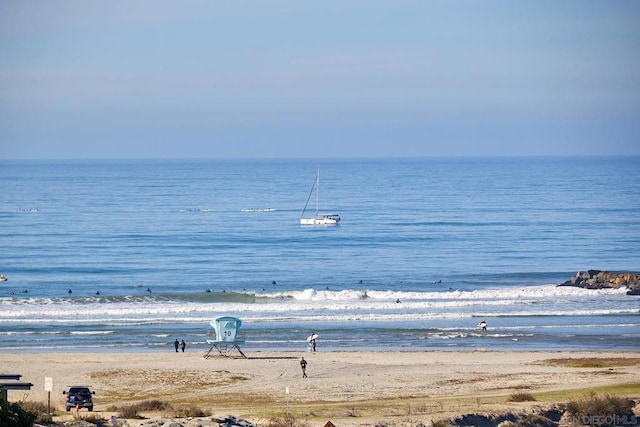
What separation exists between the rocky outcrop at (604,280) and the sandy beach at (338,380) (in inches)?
714

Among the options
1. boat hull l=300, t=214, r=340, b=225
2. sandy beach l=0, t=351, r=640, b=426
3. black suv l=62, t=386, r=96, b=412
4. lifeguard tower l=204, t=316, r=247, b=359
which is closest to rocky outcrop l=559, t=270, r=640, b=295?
sandy beach l=0, t=351, r=640, b=426

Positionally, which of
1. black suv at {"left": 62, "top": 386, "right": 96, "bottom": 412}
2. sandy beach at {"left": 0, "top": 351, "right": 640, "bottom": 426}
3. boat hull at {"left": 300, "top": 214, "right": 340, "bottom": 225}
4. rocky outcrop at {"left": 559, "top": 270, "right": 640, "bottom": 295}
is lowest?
sandy beach at {"left": 0, "top": 351, "right": 640, "bottom": 426}

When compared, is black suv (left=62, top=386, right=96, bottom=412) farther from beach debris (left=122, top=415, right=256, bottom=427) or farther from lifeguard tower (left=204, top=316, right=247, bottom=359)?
lifeguard tower (left=204, top=316, right=247, bottom=359)

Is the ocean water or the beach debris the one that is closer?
the beach debris

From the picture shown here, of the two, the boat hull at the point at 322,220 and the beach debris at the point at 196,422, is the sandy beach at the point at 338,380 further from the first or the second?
the boat hull at the point at 322,220

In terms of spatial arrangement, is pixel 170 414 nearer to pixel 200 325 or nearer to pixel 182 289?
pixel 200 325

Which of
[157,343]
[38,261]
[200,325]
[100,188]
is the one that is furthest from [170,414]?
[100,188]

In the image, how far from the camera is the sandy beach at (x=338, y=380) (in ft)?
89.0

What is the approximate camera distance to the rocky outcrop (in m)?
56.4

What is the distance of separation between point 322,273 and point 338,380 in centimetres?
3065

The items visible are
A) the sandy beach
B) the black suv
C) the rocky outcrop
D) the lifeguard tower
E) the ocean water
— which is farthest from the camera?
the rocky outcrop

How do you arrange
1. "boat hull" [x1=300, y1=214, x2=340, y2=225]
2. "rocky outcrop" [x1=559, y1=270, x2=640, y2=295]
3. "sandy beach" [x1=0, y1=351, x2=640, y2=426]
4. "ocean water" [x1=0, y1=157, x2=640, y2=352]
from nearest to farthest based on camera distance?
"sandy beach" [x1=0, y1=351, x2=640, y2=426] < "ocean water" [x1=0, y1=157, x2=640, y2=352] < "rocky outcrop" [x1=559, y1=270, x2=640, y2=295] < "boat hull" [x1=300, y1=214, x2=340, y2=225]

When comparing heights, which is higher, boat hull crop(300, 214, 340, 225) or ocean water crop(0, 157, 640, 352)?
boat hull crop(300, 214, 340, 225)

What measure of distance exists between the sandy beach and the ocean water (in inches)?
130
